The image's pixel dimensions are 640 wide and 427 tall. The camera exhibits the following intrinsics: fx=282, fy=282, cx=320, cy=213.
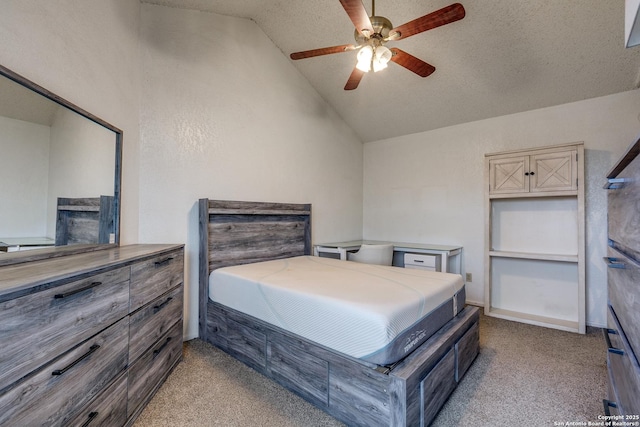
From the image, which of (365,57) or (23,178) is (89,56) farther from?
(365,57)

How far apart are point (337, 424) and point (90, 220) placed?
1.98 m

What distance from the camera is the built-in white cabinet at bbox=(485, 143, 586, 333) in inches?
111

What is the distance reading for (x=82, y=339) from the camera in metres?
1.16

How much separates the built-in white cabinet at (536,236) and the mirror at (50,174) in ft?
12.1

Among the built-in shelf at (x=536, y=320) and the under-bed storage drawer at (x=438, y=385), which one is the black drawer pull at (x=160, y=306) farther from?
the built-in shelf at (x=536, y=320)

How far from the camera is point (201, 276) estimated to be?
2.52 m

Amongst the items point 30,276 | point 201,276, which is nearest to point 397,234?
point 201,276

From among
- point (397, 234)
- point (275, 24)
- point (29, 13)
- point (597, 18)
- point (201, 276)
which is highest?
point (275, 24)

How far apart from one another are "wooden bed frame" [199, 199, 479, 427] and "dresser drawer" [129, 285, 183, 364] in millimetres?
374

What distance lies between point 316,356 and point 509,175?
2.89 metres

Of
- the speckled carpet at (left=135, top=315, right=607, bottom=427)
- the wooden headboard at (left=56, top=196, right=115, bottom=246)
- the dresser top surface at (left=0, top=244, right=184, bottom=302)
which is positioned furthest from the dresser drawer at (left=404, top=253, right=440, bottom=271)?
the wooden headboard at (left=56, top=196, right=115, bottom=246)

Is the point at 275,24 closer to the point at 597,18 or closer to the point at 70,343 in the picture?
the point at 597,18

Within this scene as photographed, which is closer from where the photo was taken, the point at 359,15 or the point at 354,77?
the point at 359,15

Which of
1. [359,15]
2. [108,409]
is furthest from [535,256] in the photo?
[108,409]
